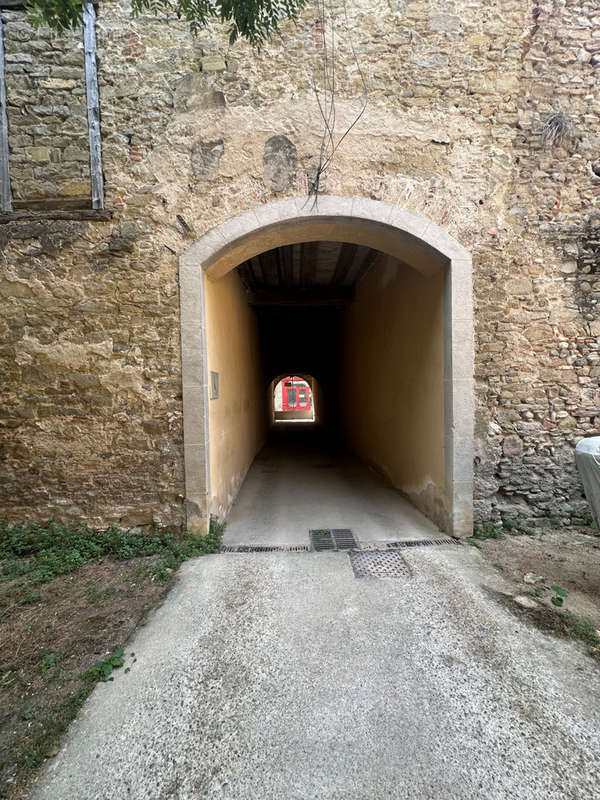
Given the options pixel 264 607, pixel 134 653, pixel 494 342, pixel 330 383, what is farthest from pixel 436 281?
pixel 330 383

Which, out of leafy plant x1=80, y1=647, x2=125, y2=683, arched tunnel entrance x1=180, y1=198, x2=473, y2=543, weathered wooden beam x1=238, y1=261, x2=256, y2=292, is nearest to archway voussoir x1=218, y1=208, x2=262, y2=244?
arched tunnel entrance x1=180, y1=198, x2=473, y2=543

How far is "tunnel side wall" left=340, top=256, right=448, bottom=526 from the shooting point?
147 inches

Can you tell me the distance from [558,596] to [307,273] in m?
5.78

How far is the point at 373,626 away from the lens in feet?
7.11

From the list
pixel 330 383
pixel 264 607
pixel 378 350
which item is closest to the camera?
pixel 264 607

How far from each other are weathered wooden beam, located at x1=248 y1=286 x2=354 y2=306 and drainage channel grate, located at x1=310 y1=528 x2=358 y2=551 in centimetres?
487

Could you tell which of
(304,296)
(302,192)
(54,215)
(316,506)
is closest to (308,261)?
(304,296)

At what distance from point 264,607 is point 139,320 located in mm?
2792

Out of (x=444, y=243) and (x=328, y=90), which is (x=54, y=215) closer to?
(x=328, y=90)

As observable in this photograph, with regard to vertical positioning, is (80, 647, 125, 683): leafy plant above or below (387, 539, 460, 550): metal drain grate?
above

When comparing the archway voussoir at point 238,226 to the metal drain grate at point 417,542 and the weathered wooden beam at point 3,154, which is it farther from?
the metal drain grate at point 417,542

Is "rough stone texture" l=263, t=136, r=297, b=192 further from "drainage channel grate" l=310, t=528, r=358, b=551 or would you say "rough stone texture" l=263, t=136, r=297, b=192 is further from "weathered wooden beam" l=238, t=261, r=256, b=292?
"drainage channel grate" l=310, t=528, r=358, b=551

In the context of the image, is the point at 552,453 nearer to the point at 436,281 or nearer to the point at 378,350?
the point at 436,281

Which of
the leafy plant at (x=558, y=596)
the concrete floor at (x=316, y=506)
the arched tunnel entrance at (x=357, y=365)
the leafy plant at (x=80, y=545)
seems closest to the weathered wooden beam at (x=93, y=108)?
the arched tunnel entrance at (x=357, y=365)
